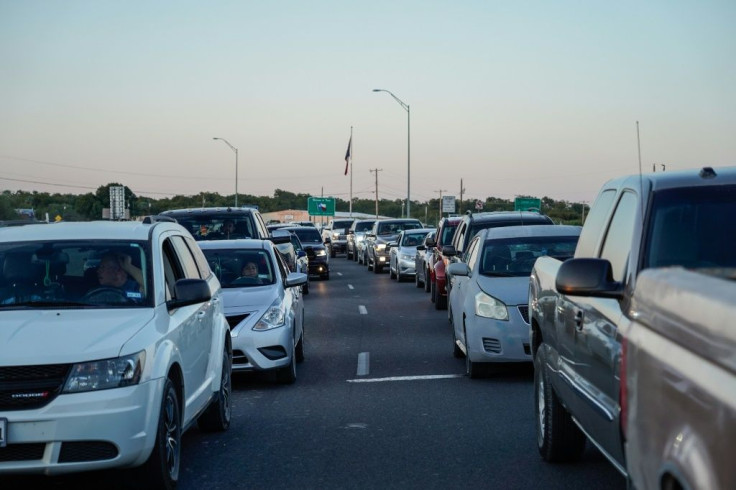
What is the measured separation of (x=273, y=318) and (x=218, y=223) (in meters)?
6.01

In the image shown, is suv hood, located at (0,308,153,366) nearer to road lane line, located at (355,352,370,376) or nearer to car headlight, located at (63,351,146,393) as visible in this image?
car headlight, located at (63,351,146,393)

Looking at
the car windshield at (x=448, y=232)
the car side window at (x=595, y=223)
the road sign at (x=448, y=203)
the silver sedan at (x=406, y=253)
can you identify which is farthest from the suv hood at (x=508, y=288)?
the road sign at (x=448, y=203)

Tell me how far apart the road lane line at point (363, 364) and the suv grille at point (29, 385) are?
23.2ft

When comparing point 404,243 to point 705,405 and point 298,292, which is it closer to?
point 298,292

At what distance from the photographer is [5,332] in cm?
662

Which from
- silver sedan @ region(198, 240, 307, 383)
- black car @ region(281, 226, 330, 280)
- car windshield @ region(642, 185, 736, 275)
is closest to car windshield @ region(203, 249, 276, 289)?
silver sedan @ region(198, 240, 307, 383)

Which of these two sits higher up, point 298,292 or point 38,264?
point 38,264

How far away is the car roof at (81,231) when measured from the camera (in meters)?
8.00

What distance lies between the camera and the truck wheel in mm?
7543

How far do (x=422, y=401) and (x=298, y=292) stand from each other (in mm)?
4567

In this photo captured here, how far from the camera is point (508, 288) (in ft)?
41.2

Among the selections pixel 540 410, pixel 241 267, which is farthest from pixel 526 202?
pixel 540 410

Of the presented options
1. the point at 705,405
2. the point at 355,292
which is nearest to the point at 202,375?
the point at 705,405

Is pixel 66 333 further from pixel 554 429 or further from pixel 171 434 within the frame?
pixel 554 429
